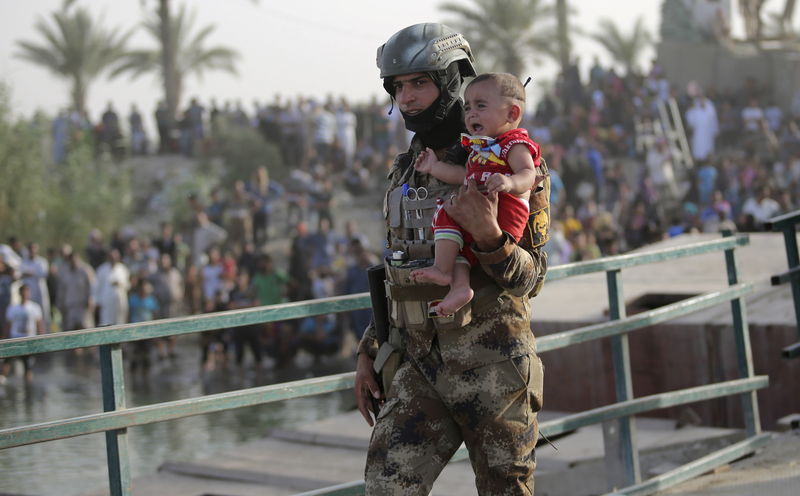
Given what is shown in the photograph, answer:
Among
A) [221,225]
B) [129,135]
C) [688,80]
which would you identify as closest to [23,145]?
[129,135]

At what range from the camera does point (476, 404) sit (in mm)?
3234

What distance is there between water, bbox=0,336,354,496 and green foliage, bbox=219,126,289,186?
10224mm

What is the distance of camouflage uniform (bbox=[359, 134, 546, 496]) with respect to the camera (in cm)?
323

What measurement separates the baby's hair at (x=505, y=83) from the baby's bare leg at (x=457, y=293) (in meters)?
0.46

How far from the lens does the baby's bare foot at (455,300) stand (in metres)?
3.12

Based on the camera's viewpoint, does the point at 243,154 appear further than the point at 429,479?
Yes

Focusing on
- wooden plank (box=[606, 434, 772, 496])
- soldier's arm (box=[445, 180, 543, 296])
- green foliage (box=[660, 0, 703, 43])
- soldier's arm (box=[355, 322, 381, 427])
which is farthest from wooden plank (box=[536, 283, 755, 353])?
green foliage (box=[660, 0, 703, 43])

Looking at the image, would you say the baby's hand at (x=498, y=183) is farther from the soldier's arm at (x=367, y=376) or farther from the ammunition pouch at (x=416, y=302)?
the soldier's arm at (x=367, y=376)

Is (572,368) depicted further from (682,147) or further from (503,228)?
(682,147)

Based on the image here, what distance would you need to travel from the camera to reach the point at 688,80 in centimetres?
2777

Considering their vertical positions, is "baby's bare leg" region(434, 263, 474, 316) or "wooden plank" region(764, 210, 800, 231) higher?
"wooden plank" region(764, 210, 800, 231)

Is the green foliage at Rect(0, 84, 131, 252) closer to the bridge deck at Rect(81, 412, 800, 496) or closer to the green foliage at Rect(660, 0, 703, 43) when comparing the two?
the green foliage at Rect(660, 0, 703, 43)

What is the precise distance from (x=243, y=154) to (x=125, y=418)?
2558 cm

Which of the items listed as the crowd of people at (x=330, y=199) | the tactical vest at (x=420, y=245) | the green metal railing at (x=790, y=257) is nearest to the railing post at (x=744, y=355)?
the green metal railing at (x=790, y=257)
